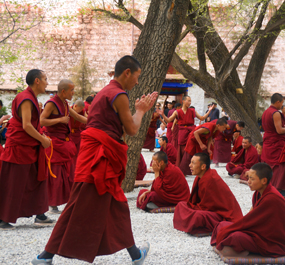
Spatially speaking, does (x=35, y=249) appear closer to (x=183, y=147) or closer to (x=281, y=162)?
(x=281, y=162)

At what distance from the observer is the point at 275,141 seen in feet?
17.0

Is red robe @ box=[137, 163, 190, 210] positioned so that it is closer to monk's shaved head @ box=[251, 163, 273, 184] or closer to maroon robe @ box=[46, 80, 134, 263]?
monk's shaved head @ box=[251, 163, 273, 184]

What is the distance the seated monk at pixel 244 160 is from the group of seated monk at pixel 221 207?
278cm

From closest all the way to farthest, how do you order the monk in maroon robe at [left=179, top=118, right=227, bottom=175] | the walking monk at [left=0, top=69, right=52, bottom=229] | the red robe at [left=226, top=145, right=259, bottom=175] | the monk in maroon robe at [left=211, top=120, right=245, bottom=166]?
the walking monk at [left=0, top=69, right=52, bottom=229], the monk in maroon robe at [left=179, top=118, right=227, bottom=175], the red robe at [left=226, top=145, right=259, bottom=175], the monk in maroon robe at [left=211, top=120, right=245, bottom=166]

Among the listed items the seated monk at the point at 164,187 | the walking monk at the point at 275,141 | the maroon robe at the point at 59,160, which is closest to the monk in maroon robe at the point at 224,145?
the walking monk at the point at 275,141

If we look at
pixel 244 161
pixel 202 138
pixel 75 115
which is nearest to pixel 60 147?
pixel 75 115

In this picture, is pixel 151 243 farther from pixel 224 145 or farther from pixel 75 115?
pixel 224 145

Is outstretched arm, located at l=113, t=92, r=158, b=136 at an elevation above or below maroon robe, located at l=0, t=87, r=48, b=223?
above

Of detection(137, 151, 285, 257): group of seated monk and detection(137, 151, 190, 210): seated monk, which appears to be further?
detection(137, 151, 190, 210): seated monk

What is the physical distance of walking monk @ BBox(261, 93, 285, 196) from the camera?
16.2 ft

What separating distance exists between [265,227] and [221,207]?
821mm

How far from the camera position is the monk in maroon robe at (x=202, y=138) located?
6.45 meters

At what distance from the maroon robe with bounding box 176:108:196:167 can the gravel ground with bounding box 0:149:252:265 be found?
338 cm

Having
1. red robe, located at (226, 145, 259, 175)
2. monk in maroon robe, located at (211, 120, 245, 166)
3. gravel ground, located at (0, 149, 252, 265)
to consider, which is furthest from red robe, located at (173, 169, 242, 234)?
monk in maroon robe, located at (211, 120, 245, 166)
